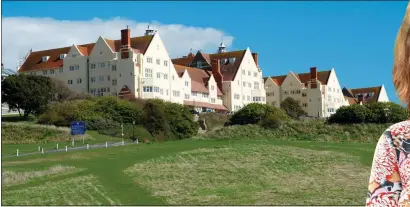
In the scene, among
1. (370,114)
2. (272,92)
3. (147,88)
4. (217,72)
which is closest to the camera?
(370,114)

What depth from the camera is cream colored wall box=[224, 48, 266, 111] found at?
55625mm

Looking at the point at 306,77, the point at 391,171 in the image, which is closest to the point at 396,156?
the point at 391,171

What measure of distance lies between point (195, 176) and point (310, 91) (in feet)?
146

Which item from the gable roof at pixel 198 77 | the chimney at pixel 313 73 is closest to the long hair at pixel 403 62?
the gable roof at pixel 198 77

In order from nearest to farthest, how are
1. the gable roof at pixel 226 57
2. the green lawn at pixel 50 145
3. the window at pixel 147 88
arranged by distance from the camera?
1. the green lawn at pixel 50 145
2. the window at pixel 147 88
3. the gable roof at pixel 226 57

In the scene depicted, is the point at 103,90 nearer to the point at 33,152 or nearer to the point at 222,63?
the point at 222,63

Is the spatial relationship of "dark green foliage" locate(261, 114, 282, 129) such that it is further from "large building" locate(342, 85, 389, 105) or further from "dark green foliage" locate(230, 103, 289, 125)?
"large building" locate(342, 85, 389, 105)

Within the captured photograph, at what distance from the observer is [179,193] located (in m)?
14.8

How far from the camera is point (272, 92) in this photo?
207 ft

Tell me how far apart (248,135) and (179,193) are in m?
21.0

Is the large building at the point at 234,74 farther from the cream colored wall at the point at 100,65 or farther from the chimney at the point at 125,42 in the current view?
the cream colored wall at the point at 100,65

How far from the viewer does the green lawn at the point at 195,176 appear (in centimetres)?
1380

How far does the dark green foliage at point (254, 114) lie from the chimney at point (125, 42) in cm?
1027

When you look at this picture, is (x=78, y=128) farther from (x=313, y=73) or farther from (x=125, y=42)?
(x=313, y=73)
